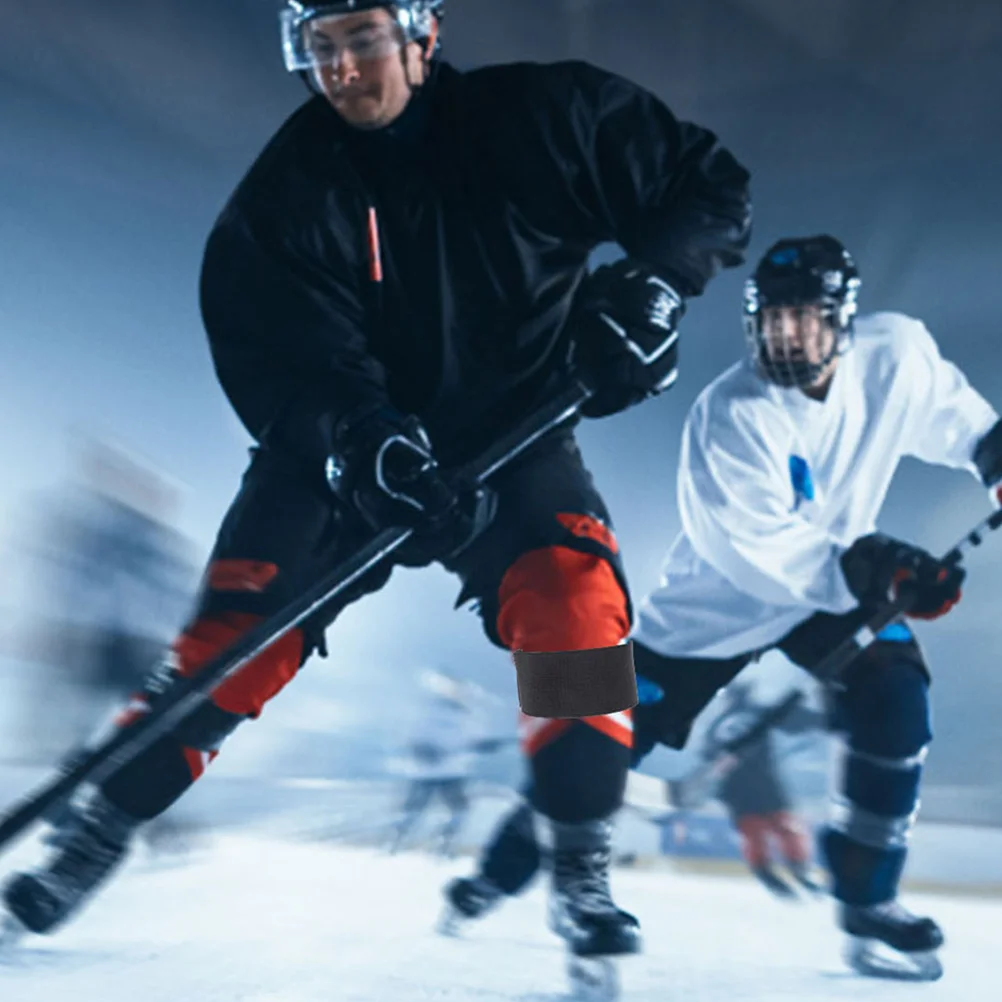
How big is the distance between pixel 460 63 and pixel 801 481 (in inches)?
34.8

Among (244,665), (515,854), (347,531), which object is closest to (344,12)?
(347,531)

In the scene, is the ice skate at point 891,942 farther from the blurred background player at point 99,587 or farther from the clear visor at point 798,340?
the blurred background player at point 99,587

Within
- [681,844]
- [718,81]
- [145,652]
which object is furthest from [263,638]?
[718,81]

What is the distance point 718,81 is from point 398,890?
4.69 ft

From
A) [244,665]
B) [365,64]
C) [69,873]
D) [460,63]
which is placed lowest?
[69,873]

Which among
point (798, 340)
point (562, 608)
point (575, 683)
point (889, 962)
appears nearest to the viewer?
point (575, 683)

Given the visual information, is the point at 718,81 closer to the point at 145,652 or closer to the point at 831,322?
Answer: the point at 831,322

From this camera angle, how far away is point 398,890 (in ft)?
6.17

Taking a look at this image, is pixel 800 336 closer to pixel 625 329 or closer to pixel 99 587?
pixel 625 329

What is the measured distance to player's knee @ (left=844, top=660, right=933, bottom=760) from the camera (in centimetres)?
179

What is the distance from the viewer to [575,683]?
1080 millimetres

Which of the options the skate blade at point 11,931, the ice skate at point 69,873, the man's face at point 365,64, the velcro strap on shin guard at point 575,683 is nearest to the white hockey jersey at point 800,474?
the man's face at point 365,64

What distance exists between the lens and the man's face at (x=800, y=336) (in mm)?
1826

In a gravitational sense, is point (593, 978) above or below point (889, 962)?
below
